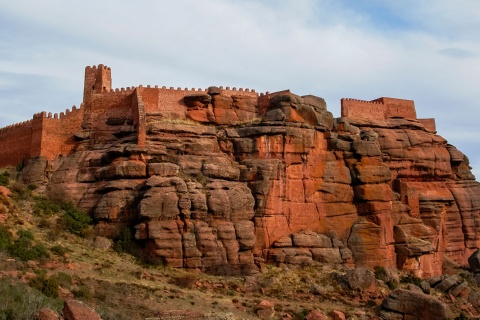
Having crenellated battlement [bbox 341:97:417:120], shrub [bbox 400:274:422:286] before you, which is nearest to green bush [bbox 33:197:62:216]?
shrub [bbox 400:274:422:286]

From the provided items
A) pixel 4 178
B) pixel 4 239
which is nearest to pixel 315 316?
pixel 4 239

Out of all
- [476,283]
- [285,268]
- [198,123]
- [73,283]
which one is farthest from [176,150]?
[476,283]

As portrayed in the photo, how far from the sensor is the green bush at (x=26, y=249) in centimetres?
2478

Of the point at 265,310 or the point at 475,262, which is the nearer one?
the point at 265,310

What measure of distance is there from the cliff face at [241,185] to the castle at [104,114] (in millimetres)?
109

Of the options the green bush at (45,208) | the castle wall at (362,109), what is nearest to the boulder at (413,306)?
the castle wall at (362,109)

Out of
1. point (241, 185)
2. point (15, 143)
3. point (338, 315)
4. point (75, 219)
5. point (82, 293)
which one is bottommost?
point (338, 315)

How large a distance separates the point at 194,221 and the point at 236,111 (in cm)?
1015

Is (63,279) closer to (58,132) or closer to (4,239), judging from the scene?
(4,239)

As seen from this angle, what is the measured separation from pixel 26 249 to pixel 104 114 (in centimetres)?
1338

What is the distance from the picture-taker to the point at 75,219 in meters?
31.5

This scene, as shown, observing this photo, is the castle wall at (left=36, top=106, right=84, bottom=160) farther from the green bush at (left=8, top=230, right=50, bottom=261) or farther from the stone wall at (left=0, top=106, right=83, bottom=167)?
the green bush at (left=8, top=230, right=50, bottom=261)

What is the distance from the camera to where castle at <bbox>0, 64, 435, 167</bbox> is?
3612cm

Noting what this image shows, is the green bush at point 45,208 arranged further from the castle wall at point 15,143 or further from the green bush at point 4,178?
the castle wall at point 15,143
